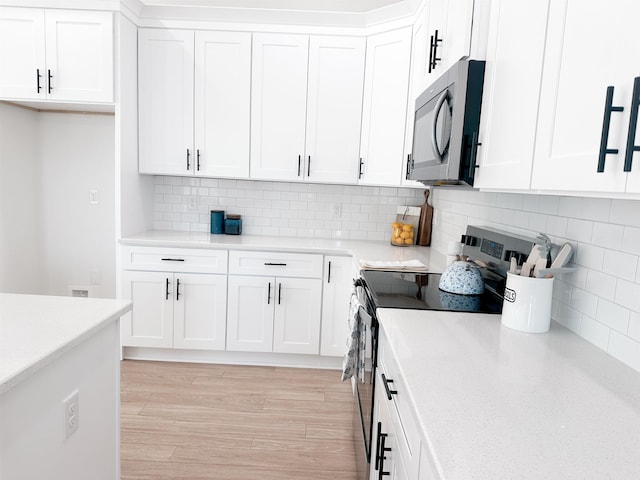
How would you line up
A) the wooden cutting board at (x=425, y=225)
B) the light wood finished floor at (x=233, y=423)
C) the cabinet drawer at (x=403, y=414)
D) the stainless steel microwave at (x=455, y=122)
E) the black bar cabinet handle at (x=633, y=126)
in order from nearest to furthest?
1. the black bar cabinet handle at (x=633, y=126)
2. the cabinet drawer at (x=403, y=414)
3. the stainless steel microwave at (x=455, y=122)
4. the light wood finished floor at (x=233, y=423)
5. the wooden cutting board at (x=425, y=225)

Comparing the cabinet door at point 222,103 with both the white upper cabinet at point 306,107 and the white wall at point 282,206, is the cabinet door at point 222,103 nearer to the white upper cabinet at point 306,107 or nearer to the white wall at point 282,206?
the white upper cabinet at point 306,107

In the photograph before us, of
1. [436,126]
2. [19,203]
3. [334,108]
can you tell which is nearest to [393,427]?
[436,126]

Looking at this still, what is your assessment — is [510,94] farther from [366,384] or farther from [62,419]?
[62,419]

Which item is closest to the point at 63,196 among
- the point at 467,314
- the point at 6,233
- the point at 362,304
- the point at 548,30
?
the point at 6,233

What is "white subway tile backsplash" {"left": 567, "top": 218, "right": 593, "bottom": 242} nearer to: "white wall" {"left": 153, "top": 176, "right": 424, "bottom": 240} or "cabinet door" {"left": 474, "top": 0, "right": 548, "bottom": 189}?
"cabinet door" {"left": 474, "top": 0, "right": 548, "bottom": 189}

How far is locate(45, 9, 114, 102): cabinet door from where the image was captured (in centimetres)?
292

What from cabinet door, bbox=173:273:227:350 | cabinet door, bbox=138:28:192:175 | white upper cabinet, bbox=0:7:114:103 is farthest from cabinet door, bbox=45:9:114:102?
cabinet door, bbox=173:273:227:350

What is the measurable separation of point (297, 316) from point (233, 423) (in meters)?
0.91

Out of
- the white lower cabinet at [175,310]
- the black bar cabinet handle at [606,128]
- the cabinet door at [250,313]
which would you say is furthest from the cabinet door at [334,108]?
the black bar cabinet handle at [606,128]

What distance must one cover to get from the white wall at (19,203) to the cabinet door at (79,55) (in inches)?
21.4

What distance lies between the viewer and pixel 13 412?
102 cm

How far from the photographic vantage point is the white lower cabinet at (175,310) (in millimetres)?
3104

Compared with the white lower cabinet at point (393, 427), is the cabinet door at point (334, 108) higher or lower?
higher

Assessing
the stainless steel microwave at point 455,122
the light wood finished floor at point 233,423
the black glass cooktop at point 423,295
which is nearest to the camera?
the stainless steel microwave at point 455,122
